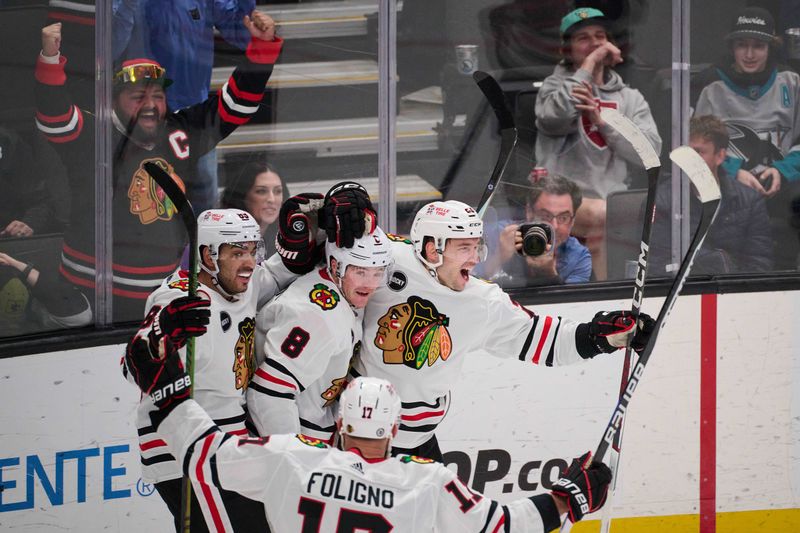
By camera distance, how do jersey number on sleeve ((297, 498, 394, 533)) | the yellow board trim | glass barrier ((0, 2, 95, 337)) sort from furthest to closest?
1. the yellow board trim
2. glass barrier ((0, 2, 95, 337))
3. jersey number on sleeve ((297, 498, 394, 533))

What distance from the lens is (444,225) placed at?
337 cm

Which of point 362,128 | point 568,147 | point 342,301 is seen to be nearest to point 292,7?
point 362,128

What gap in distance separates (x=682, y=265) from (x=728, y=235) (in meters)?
1.27

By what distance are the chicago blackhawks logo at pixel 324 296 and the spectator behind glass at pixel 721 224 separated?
5.33 feet

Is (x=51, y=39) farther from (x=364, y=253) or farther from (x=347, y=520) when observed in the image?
(x=347, y=520)

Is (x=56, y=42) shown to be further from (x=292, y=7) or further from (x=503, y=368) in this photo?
(x=503, y=368)

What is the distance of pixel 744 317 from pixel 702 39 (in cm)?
98

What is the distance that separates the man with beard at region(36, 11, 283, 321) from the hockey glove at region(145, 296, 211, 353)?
1.17m

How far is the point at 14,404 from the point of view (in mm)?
3857

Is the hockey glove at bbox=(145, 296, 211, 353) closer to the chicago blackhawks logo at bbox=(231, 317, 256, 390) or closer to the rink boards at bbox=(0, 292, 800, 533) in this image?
the chicago blackhawks logo at bbox=(231, 317, 256, 390)

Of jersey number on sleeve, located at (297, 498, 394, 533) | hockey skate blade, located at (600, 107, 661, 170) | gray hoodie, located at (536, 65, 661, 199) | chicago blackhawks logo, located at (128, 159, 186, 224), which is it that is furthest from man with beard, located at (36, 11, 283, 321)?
jersey number on sleeve, located at (297, 498, 394, 533)

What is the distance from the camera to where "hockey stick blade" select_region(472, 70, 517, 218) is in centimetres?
394

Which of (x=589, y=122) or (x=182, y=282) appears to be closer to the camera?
(x=182, y=282)

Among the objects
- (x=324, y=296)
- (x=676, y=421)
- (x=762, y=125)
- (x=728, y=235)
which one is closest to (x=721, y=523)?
(x=676, y=421)
